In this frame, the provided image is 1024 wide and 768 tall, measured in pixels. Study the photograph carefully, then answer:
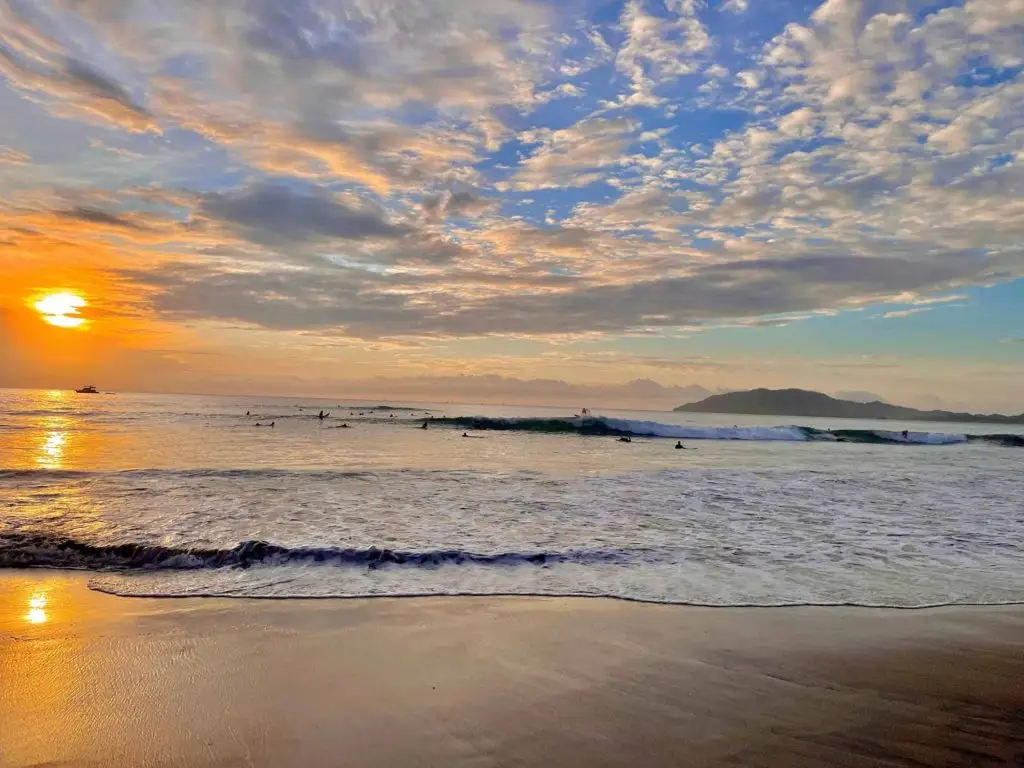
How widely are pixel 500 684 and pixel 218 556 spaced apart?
5.46 meters

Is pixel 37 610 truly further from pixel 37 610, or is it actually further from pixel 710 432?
pixel 710 432

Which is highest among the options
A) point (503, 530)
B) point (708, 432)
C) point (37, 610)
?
point (708, 432)

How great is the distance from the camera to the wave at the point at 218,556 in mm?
8180

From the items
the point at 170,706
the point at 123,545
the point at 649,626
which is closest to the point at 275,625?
the point at 170,706

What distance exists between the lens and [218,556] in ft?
27.4

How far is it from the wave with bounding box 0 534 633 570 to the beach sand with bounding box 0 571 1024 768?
60.3 inches

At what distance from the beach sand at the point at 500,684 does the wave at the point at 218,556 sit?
1531 mm

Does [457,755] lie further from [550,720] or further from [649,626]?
[649,626]

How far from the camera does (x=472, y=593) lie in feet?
23.1

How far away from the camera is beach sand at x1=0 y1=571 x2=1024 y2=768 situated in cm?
356

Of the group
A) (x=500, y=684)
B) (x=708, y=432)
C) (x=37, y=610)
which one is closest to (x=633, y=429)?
(x=708, y=432)

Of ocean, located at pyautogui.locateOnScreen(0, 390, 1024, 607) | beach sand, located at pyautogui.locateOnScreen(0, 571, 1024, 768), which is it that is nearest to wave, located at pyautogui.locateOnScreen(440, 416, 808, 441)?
ocean, located at pyautogui.locateOnScreen(0, 390, 1024, 607)

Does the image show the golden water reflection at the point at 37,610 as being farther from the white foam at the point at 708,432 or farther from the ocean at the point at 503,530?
the white foam at the point at 708,432

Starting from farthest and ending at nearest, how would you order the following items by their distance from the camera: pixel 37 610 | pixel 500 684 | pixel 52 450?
pixel 52 450, pixel 37 610, pixel 500 684
